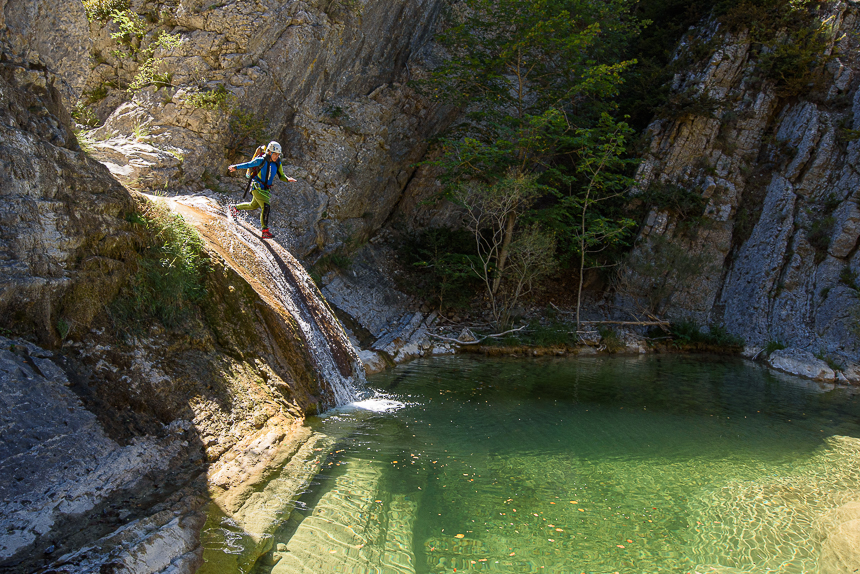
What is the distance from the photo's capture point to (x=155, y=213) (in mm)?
5980

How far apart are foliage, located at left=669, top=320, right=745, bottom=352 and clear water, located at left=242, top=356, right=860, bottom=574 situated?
19.3 ft

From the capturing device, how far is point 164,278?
223 inches

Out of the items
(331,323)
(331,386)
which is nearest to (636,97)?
(331,323)

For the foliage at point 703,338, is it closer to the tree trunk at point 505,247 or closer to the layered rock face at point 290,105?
the tree trunk at point 505,247

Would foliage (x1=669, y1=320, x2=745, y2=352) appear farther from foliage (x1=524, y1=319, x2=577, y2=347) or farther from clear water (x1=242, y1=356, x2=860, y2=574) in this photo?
clear water (x1=242, y1=356, x2=860, y2=574)

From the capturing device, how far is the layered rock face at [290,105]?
11174mm

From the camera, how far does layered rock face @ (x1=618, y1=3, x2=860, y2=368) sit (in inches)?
615

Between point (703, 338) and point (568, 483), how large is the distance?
40.8ft

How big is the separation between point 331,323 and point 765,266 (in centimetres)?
1487

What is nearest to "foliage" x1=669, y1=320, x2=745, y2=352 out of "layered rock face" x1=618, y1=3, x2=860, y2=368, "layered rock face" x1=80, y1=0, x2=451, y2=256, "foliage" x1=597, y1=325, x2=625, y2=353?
"layered rock face" x1=618, y1=3, x2=860, y2=368

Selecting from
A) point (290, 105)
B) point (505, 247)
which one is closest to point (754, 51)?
point (505, 247)

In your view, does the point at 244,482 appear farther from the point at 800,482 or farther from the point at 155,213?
the point at 800,482

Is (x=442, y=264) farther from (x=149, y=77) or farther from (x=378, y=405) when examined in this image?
(x=149, y=77)

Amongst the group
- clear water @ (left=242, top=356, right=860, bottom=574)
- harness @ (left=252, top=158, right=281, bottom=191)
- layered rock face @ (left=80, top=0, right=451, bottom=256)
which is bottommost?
clear water @ (left=242, top=356, right=860, bottom=574)
